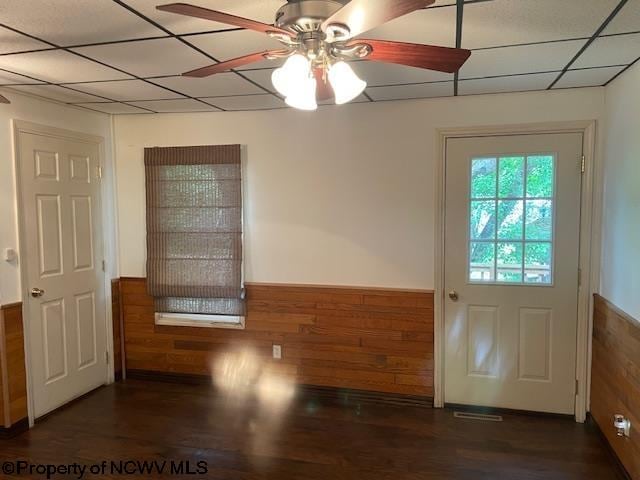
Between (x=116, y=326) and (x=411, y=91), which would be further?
(x=116, y=326)

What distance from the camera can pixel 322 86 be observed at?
1716mm

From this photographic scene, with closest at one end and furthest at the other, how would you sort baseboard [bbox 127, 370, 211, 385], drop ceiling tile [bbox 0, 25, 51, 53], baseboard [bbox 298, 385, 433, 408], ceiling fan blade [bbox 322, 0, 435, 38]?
1. ceiling fan blade [bbox 322, 0, 435, 38]
2. drop ceiling tile [bbox 0, 25, 51, 53]
3. baseboard [bbox 298, 385, 433, 408]
4. baseboard [bbox 127, 370, 211, 385]

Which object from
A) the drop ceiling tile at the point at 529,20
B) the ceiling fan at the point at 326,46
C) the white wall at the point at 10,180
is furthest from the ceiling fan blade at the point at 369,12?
the white wall at the point at 10,180

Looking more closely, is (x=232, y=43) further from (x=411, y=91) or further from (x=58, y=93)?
(x=58, y=93)

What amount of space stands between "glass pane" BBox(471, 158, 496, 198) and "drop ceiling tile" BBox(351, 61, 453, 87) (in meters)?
0.74

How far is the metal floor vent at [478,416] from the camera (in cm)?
320

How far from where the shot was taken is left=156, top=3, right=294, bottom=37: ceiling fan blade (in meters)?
1.24

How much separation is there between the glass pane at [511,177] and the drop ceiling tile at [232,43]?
1820 mm

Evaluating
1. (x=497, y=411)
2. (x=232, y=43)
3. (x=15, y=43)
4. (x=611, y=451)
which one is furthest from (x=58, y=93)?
(x=611, y=451)

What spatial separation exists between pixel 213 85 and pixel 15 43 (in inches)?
40.9

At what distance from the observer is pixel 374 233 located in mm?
3418

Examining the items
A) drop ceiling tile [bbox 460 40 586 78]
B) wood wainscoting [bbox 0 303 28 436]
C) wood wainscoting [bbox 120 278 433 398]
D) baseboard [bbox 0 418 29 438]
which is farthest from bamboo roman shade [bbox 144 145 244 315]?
drop ceiling tile [bbox 460 40 586 78]

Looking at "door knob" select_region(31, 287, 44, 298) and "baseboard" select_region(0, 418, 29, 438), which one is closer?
"baseboard" select_region(0, 418, 29, 438)

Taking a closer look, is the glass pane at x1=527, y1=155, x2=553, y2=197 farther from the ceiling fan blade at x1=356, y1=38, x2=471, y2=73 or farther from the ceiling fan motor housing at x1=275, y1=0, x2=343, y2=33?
the ceiling fan motor housing at x1=275, y1=0, x2=343, y2=33
